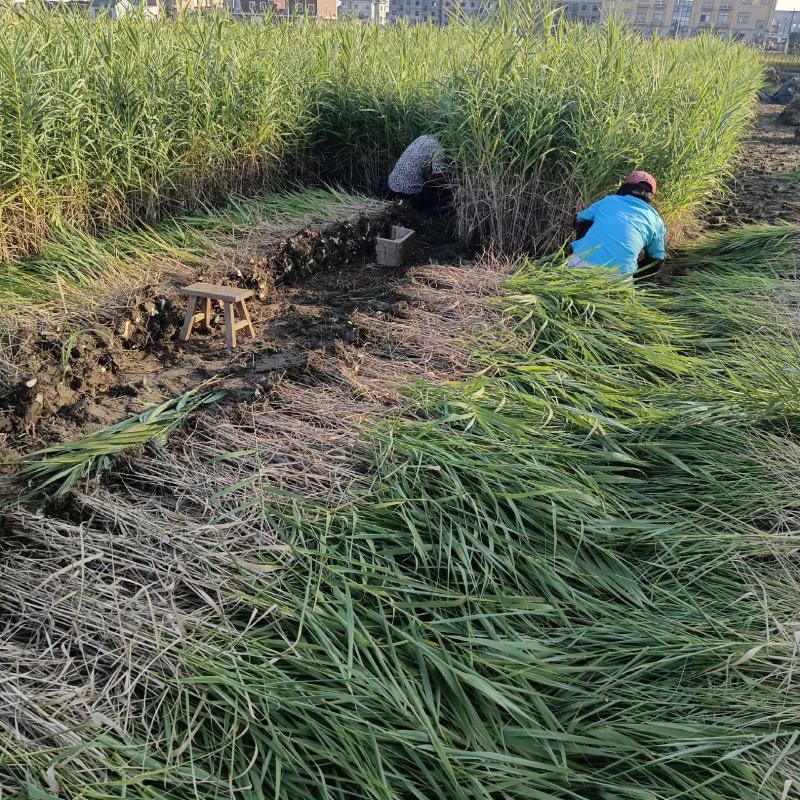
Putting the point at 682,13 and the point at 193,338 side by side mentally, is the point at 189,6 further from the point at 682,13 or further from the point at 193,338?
the point at 682,13

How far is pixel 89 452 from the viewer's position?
7.70 ft

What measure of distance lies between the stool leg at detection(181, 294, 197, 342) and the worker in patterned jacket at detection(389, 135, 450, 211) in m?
2.47

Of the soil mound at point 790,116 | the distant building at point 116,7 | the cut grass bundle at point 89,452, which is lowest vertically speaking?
the cut grass bundle at point 89,452

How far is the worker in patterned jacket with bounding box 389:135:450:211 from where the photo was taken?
5.44 meters

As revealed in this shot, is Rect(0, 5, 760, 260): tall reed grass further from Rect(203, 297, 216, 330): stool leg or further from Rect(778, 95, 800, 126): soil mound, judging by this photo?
Rect(778, 95, 800, 126): soil mound

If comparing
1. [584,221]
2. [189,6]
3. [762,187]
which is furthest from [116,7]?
[762,187]

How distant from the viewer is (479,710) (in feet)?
5.57

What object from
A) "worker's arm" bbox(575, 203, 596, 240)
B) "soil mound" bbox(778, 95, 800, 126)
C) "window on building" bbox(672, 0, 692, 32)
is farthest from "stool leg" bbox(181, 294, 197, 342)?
"window on building" bbox(672, 0, 692, 32)

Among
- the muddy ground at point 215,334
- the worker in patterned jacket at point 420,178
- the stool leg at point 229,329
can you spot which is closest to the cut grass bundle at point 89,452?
the muddy ground at point 215,334

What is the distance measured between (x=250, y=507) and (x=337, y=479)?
0.30m

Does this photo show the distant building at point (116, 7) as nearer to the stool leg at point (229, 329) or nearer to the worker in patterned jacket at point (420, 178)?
the worker in patterned jacket at point (420, 178)

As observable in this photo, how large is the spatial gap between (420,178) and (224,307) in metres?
2.73

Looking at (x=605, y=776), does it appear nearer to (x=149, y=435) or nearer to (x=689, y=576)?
(x=689, y=576)

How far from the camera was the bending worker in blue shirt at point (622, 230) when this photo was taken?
409 centimetres
